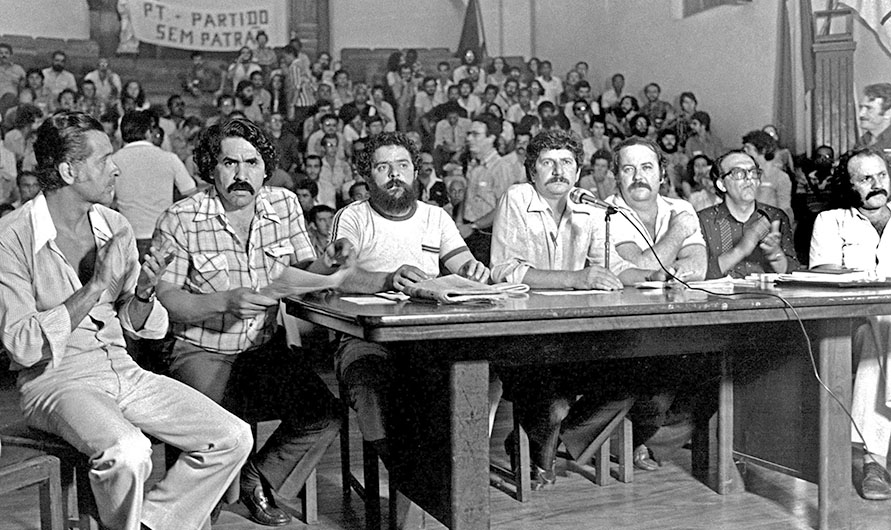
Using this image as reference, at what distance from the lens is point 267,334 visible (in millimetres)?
3074

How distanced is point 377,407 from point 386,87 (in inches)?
327

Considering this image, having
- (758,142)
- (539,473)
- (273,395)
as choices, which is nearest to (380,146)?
(273,395)

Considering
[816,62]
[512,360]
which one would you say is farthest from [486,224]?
[816,62]

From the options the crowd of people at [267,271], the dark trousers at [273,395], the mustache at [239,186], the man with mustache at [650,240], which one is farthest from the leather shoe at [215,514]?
the man with mustache at [650,240]

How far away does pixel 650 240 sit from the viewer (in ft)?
11.9

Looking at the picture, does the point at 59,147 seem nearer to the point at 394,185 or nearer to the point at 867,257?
the point at 394,185

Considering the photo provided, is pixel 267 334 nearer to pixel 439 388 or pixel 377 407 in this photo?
pixel 377 407

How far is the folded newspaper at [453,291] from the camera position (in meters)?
2.51

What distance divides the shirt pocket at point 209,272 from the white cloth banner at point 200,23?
8.73 m

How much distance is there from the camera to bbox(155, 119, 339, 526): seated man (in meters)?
2.92

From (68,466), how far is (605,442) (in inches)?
70.3

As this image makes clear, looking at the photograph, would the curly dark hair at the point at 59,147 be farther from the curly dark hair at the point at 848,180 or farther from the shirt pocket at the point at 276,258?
the curly dark hair at the point at 848,180

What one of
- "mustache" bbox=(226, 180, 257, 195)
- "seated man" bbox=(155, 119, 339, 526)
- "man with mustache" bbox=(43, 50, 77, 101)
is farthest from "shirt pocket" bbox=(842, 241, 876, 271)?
"man with mustache" bbox=(43, 50, 77, 101)

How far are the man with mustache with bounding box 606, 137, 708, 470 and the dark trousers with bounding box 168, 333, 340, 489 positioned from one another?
3.58 feet
